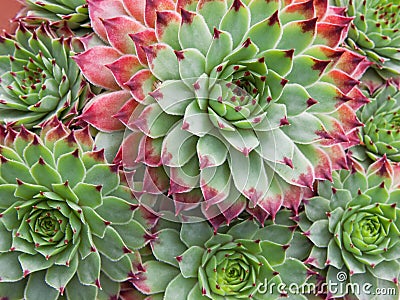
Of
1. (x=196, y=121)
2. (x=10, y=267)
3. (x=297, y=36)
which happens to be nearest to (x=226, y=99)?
(x=196, y=121)

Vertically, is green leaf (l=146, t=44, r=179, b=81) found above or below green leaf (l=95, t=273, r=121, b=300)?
above

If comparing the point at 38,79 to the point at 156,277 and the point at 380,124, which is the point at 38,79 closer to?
the point at 156,277

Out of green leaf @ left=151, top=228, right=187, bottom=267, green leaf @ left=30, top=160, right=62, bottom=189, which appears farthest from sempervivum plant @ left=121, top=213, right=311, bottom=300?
green leaf @ left=30, top=160, right=62, bottom=189

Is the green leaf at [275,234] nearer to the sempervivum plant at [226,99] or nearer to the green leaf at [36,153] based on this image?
the sempervivum plant at [226,99]

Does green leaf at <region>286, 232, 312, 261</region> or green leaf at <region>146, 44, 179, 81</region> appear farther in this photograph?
green leaf at <region>286, 232, 312, 261</region>

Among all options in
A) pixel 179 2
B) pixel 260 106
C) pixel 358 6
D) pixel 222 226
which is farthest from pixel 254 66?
pixel 358 6

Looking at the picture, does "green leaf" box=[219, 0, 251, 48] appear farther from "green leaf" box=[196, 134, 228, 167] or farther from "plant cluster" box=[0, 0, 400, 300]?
"green leaf" box=[196, 134, 228, 167]
